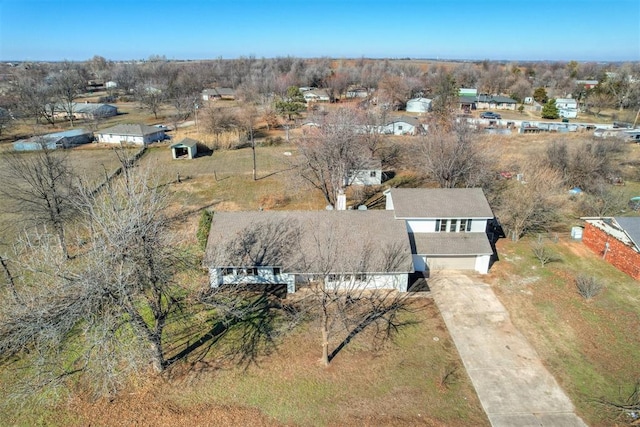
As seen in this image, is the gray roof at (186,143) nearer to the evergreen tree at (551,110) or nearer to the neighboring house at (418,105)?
the neighboring house at (418,105)

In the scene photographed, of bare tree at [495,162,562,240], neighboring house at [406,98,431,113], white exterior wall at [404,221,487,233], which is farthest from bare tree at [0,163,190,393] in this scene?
neighboring house at [406,98,431,113]

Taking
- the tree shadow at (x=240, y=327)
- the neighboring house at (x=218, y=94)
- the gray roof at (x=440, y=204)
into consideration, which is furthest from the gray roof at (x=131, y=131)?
the neighboring house at (x=218, y=94)

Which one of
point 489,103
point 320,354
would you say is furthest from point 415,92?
point 320,354

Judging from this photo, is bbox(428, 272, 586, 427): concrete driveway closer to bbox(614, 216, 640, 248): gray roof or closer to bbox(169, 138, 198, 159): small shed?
bbox(614, 216, 640, 248): gray roof

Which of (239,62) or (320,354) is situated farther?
(239,62)

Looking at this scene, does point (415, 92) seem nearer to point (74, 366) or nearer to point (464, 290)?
point (464, 290)

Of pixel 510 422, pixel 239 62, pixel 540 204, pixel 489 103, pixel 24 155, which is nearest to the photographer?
pixel 510 422
